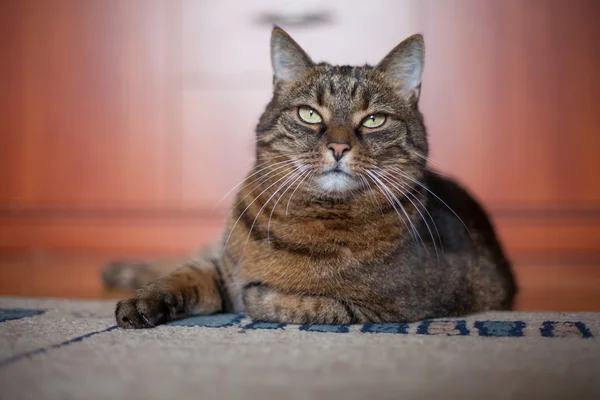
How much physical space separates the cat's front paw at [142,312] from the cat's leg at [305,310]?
0.21 m

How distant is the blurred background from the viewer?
2.87 m

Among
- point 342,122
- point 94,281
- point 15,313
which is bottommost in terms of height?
point 94,281

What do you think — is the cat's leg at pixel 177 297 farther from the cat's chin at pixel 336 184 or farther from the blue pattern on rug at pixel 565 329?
the blue pattern on rug at pixel 565 329

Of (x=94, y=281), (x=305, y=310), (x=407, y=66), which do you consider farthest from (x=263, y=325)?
(x=94, y=281)

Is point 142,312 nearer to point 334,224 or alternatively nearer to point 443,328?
point 334,224

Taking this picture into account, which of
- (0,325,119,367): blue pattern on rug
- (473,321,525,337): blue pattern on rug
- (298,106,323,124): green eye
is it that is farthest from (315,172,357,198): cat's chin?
(0,325,119,367): blue pattern on rug

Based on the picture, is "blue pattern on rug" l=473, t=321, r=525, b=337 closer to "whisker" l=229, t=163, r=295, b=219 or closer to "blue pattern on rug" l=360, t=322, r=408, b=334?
"blue pattern on rug" l=360, t=322, r=408, b=334

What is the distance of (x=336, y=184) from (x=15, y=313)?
805 millimetres

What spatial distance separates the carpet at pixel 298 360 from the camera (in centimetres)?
86

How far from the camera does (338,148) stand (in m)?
1.39

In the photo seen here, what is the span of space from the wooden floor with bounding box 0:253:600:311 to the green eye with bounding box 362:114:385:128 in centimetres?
75

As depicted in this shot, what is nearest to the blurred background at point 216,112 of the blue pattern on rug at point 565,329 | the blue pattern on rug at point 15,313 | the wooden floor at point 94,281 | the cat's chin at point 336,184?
the wooden floor at point 94,281

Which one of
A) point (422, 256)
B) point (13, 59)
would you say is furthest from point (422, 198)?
point (13, 59)

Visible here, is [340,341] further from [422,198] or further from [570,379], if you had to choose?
[422,198]
